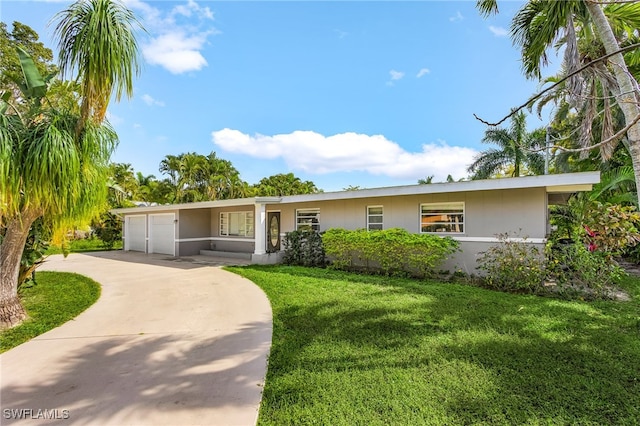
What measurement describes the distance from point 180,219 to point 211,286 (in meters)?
8.34

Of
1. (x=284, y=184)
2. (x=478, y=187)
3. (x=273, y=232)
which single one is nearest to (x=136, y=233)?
(x=273, y=232)

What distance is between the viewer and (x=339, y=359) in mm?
3902

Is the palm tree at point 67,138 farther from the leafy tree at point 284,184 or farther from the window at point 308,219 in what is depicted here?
the leafy tree at point 284,184

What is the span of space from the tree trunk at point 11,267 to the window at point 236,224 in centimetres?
996

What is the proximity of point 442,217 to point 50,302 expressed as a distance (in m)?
10.3

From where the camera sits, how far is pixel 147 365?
12.7 feet

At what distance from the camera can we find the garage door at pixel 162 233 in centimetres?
1577

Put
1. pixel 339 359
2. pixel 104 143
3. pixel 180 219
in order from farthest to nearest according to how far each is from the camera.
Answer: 1. pixel 180 219
2. pixel 104 143
3. pixel 339 359

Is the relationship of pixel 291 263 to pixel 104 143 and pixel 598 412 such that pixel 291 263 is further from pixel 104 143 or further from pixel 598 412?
pixel 598 412

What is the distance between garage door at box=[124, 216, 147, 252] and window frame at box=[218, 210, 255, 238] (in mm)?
4746

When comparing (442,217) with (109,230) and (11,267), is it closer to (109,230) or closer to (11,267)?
(11,267)

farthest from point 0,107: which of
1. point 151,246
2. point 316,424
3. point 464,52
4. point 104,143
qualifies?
point 151,246

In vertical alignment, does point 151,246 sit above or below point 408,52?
below

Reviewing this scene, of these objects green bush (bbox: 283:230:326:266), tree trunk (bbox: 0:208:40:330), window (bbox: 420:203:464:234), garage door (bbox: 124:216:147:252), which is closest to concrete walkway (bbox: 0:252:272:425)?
tree trunk (bbox: 0:208:40:330)
